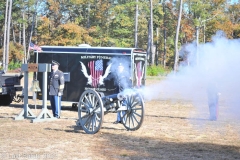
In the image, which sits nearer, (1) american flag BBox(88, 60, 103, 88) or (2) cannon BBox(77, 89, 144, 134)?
(2) cannon BBox(77, 89, 144, 134)

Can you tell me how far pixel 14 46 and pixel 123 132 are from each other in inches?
2323

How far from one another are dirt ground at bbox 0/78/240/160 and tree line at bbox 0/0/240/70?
3193 centimetres

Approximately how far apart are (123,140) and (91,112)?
1.29 meters

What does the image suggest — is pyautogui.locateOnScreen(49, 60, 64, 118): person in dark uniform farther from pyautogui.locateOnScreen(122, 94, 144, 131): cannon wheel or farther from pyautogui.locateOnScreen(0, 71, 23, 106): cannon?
pyautogui.locateOnScreen(0, 71, 23, 106): cannon

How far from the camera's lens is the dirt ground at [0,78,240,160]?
27.7ft

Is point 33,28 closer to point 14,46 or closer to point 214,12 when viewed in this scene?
point 14,46

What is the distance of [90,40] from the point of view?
55531 mm

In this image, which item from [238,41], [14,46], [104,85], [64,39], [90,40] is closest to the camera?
[238,41]

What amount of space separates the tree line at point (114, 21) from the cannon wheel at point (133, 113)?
109ft

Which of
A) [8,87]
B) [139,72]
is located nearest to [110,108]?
[139,72]

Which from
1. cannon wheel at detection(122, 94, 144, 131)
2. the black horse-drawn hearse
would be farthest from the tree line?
cannon wheel at detection(122, 94, 144, 131)

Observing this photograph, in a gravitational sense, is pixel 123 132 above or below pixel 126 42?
below

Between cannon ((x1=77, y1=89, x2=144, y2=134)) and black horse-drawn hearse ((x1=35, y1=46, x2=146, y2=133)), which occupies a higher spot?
black horse-drawn hearse ((x1=35, y1=46, x2=146, y2=133))

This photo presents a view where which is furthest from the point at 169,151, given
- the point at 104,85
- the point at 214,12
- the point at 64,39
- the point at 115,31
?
the point at 115,31
